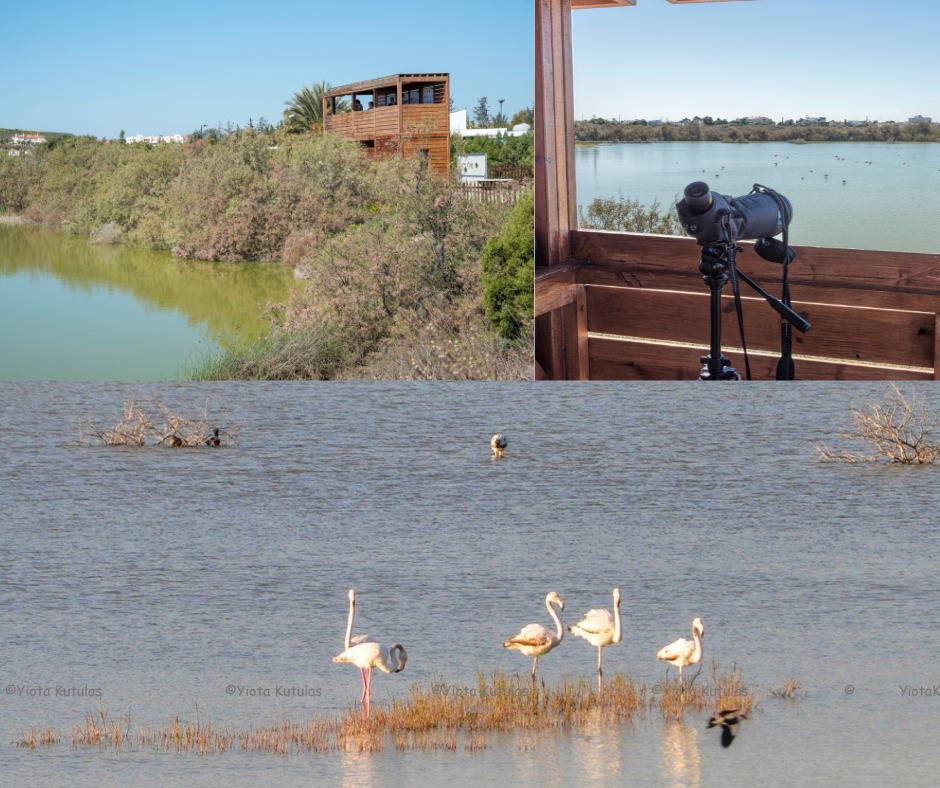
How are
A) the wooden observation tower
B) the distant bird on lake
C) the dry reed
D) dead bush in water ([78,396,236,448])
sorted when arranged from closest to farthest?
the distant bird on lake < the dry reed < dead bush in water ([78,396,236,448]) < the wooden observation tower

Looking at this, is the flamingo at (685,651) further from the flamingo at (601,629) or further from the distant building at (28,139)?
the distant building at (28,139)

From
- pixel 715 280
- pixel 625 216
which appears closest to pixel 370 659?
pixel 715 280

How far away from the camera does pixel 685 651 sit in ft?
15.1

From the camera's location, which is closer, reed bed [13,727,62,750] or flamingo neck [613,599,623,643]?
reed bed [13,727,62,750]

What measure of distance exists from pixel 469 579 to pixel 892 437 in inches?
160

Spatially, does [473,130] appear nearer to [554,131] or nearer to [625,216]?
[554,131]

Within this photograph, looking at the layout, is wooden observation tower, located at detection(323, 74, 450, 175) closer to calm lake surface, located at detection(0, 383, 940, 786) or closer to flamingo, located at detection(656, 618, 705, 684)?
calm lake surface, located at detection(0, 383, 940, 786)

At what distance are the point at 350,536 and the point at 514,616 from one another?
169 centimetres

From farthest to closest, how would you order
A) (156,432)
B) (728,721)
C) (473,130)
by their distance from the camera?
(473,130) → (156,432) → (728,721)

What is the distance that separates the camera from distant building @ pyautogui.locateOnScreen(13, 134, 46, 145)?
44.1 ft

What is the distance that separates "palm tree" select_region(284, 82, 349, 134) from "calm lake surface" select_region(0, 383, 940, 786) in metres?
3.42

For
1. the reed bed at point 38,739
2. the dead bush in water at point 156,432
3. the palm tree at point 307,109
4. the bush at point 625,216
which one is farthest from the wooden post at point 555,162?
the reed bed at point 38,739

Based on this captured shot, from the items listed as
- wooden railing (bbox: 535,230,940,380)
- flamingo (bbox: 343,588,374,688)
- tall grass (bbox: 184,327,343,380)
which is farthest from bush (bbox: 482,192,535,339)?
flamingo (bbox: 343,588,374,688)

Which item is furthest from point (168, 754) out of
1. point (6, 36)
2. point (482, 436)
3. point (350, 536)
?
point (6, 36)
